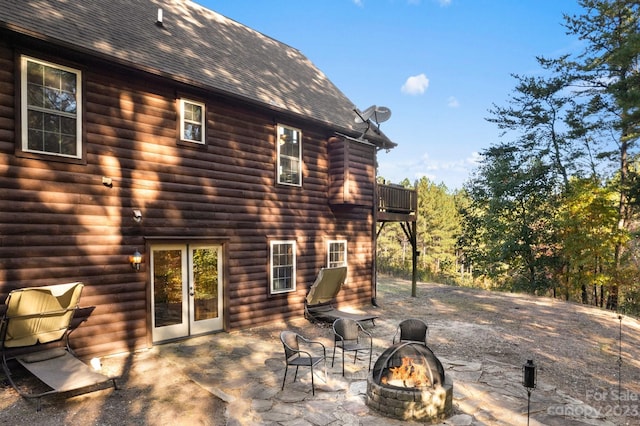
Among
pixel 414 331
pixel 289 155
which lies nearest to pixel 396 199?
pixel 289 155

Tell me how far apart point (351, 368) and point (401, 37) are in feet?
62.5

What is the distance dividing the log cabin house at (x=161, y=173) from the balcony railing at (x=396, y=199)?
1288mm

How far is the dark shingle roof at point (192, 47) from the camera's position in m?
6.49

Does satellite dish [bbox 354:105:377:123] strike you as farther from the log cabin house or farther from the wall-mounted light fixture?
the wall-mounted light fixture

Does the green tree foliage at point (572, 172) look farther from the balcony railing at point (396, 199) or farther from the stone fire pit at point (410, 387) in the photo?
the stone fire pit at point (410, 387)

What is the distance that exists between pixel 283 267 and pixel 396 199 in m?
5.59

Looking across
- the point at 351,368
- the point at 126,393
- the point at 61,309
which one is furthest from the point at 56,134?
the point at 351,368

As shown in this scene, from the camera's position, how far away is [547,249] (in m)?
18.3

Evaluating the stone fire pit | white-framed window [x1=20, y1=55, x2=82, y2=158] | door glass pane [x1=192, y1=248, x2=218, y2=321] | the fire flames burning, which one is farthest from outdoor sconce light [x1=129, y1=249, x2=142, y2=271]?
the fire flames burning

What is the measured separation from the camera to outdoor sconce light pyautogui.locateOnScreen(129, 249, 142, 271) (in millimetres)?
6883

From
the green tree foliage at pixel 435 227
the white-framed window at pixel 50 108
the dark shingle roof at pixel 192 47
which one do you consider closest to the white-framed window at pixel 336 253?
the dark shingle roof at pixel 192 47

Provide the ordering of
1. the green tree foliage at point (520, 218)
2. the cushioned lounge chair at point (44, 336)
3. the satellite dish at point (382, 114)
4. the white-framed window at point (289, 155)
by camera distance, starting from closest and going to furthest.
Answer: the cushioned lounge chair at point (44, 336)
the white-framed window at point (289, 155)
the satellite dish at point (382, 114)
the green tree foliage at point (520, 218)

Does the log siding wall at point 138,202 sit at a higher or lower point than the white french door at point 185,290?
higher

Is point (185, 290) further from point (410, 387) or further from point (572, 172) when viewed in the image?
point (572, 172)
